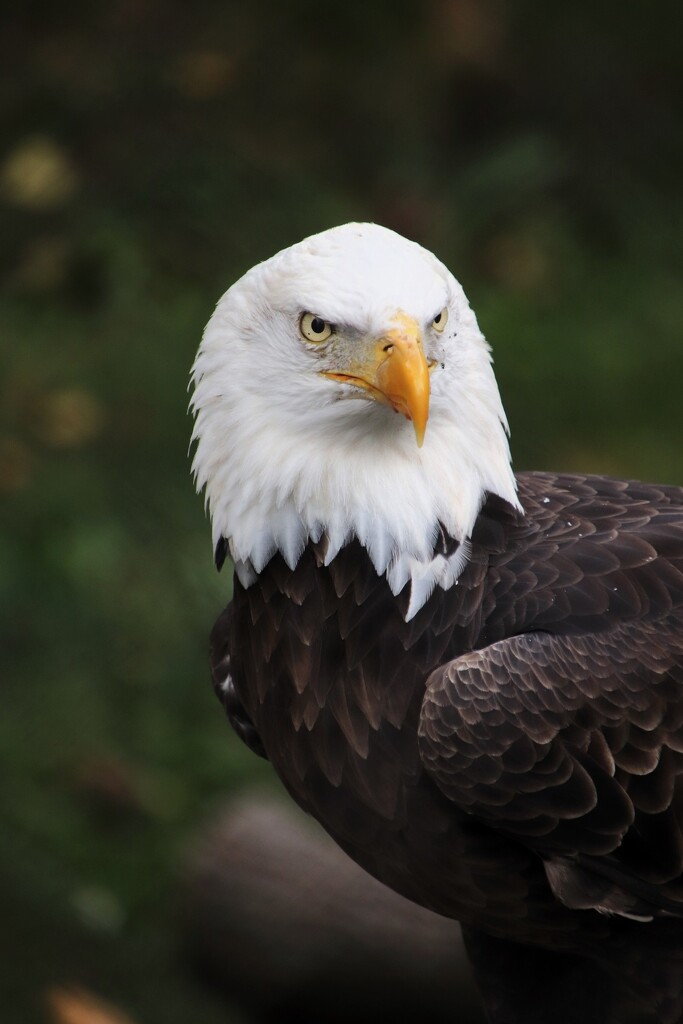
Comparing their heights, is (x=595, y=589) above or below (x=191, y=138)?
below

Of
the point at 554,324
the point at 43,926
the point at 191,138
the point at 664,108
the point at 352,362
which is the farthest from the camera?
the point at 554,324

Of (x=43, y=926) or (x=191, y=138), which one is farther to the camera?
(x=191, y=138)

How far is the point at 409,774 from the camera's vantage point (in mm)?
2879

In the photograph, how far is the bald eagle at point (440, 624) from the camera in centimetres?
276

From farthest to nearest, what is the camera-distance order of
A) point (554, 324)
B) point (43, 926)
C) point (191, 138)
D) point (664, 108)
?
point (554, 324)
point (664, 108)
point (191, 138)
point (43, 926)

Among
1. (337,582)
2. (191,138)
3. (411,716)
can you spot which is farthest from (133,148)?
(411,716)

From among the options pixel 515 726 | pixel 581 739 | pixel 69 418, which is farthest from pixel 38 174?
pixel 581 739

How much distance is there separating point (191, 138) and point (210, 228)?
16cm

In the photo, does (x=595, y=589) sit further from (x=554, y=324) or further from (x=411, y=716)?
(x=554, y=324)

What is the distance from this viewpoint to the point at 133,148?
2.54 meters

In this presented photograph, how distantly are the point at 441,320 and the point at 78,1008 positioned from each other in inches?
51.7

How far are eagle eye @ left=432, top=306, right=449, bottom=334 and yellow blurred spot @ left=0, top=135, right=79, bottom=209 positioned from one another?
0.67 meters

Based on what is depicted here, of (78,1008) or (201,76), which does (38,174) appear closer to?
(201,76)

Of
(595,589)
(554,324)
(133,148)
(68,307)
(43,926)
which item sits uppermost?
(554,324)
